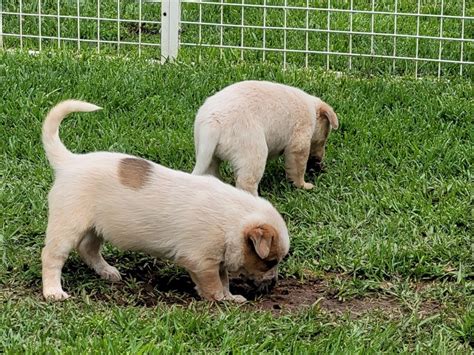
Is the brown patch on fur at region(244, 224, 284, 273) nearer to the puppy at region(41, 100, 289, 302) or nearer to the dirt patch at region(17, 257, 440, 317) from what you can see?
the puppy at region(41, 100, 289, 302)

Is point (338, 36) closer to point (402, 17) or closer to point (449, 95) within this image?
point (402, 17)

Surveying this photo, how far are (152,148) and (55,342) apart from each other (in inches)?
95.9

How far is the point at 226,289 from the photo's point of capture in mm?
4762

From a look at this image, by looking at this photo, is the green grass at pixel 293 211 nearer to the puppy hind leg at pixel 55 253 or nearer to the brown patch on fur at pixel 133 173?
the puppy hind leg at pixel 55 253

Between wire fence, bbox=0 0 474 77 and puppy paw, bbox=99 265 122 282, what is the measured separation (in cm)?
345

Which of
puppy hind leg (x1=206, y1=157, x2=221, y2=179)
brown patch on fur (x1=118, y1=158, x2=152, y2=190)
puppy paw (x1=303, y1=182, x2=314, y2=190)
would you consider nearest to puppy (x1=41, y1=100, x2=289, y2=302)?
brown patch on fur (x1=118, y1=158, x2=152, y2=190)

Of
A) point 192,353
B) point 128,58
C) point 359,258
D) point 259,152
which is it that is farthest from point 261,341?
point 128,58

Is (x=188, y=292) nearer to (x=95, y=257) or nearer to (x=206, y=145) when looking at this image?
(x=95, y=257)

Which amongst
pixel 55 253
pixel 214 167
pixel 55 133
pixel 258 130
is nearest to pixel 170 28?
pixel 214 167

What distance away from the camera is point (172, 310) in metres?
→ 4.37

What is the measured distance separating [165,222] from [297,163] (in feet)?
5.26

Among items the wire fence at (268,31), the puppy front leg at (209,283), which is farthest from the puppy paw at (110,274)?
the wire fence at (268,31)

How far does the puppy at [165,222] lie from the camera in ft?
15.1

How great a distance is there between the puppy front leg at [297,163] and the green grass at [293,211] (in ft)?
0.27
